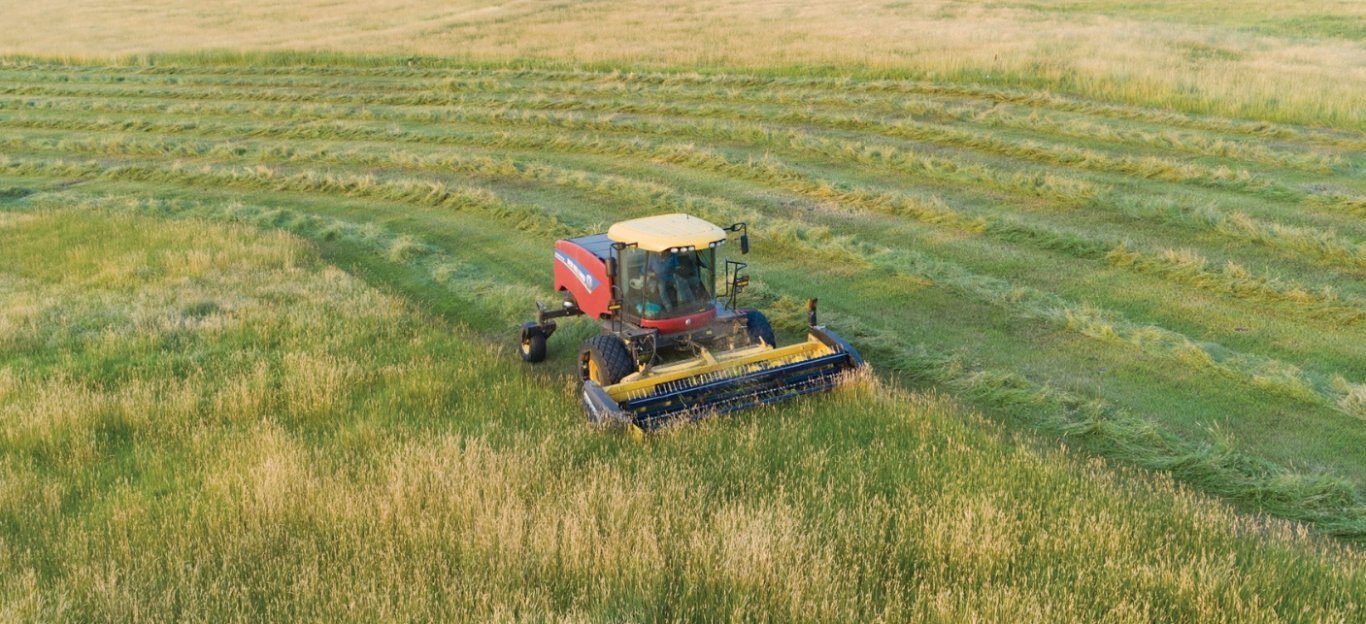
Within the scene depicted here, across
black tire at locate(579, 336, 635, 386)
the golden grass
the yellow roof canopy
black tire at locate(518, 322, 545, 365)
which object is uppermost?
the golden grass

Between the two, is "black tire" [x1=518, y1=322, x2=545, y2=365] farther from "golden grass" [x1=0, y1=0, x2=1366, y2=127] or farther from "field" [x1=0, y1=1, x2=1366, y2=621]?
"golden grass" [x1=0, y1=0, x2=1366, y2=127]

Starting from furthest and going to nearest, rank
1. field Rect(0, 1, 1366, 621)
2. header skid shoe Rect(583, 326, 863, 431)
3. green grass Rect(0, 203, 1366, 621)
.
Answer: header skid shoe Rect(583, 326, 863, 431), field Rect(0, 1, 1366, 621), green grass Rect(0, 203, 1366, 621)

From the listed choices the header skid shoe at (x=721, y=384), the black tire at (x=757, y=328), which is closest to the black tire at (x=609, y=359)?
the header skid shoe at (x=721, y=384)

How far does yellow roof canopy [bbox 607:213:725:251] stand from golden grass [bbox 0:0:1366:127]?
19478 mm

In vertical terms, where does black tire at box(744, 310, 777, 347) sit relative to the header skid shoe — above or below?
above

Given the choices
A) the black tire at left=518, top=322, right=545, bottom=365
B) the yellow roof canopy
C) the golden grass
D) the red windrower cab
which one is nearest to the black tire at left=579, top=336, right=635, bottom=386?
the red windrower cab

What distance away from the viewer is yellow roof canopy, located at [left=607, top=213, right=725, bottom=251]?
457 inches

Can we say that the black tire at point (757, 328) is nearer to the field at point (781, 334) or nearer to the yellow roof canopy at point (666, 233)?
the yellow roof canopy at point (666, 233)

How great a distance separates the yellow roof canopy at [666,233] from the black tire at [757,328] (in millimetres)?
1043

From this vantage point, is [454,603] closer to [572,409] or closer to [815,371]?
[572,409]

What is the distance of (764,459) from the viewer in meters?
9.93

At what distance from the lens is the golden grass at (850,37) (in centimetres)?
2912

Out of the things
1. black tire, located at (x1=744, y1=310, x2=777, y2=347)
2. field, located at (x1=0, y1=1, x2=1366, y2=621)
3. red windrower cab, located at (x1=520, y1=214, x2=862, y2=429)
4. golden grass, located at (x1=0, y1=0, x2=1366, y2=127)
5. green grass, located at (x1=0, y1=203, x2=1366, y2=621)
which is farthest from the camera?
golden grass, located at (x1=0, y1=0, x2=1366, y2=127)

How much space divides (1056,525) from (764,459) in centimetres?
262
